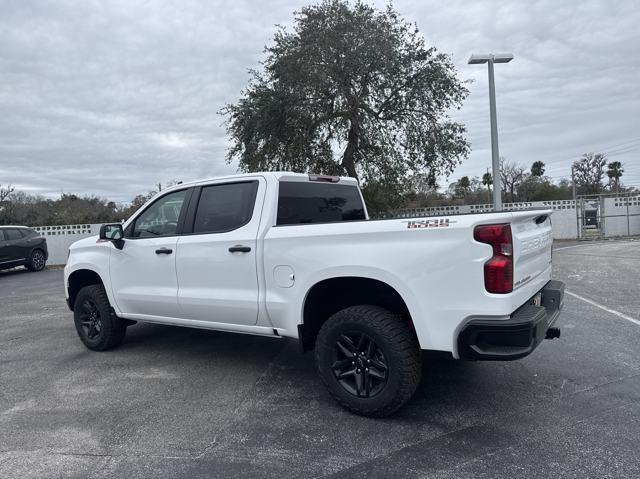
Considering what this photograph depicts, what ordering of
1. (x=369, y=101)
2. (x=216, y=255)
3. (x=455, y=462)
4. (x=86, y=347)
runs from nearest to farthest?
(x=455, y=462)
(x=216, y=255)
(x=86, y=347)
(x=369, y=101)

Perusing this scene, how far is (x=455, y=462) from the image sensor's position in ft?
9.68

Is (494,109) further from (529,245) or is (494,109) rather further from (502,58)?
(529,245)

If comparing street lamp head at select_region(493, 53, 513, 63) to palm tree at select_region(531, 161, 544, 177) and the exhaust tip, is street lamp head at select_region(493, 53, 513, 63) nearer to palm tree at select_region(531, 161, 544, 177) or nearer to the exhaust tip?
the exhaust tip

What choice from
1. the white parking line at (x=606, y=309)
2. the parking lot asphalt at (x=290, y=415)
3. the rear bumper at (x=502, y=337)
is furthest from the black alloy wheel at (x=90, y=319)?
the white parking line at (x=606, y=309)

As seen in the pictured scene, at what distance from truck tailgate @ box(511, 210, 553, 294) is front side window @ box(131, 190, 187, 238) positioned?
125 inches

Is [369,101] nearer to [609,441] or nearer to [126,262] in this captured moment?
[126,262]

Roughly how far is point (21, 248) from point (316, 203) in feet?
49.7

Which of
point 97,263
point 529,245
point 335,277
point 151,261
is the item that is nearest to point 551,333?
point 529,245

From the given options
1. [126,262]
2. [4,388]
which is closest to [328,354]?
[126,262]

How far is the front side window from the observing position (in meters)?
4.87

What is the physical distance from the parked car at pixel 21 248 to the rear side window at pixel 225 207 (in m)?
13.9

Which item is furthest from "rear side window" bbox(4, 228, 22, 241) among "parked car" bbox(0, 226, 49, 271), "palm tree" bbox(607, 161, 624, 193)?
"palm tree" bbox(607, 161, 624, 193)

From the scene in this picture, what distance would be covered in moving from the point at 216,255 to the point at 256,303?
0.61 metres

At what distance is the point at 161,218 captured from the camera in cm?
498
